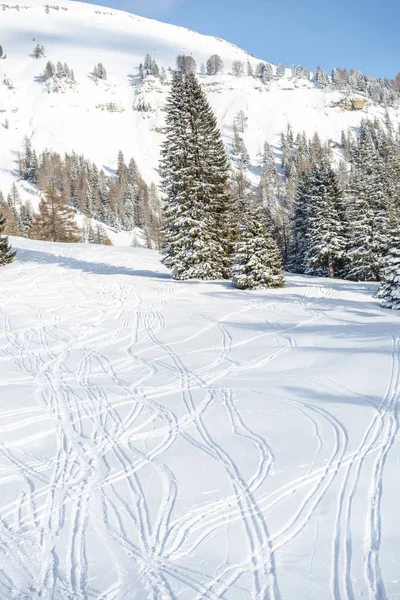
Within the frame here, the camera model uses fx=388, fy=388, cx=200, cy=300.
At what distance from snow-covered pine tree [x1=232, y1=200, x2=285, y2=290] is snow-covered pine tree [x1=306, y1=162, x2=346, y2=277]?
10715mm

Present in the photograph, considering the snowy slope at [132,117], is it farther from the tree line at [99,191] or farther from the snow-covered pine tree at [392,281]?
the snow-covered pine tree at [392,281]

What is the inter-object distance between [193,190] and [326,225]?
39.6 ft

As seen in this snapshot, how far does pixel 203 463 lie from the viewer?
5453 millimetres

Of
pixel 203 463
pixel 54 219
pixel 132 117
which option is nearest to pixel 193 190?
pixel 203 463

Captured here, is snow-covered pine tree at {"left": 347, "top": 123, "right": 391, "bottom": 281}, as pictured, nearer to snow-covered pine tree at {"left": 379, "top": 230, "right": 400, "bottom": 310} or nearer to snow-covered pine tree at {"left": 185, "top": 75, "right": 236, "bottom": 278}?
snow-covered pine tree at {"left": 379, "top": 230, "right": 400, "bottom": 310}

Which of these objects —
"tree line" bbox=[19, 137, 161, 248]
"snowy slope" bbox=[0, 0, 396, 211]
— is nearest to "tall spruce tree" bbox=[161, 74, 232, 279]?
"tree line" bbox=[19, 137, 161, 248]

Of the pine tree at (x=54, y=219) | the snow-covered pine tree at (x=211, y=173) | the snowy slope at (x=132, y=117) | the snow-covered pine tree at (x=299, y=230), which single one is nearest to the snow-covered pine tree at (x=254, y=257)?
the snow-covered pine tree at (x=211, y=173)

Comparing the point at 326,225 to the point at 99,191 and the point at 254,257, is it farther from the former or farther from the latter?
the point at 99,191

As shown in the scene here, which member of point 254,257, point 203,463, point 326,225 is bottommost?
point 203,463

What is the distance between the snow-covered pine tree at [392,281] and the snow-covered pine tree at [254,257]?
16.2ft

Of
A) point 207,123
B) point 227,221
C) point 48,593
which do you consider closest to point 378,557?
point 48,593

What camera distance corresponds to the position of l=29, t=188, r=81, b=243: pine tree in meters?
42.7

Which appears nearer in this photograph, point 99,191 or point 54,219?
point 54,219

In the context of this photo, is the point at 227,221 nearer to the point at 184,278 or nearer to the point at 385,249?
the point at 184,278
